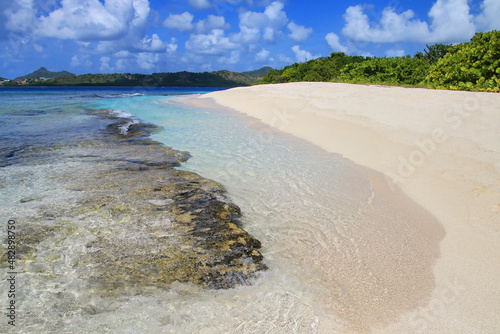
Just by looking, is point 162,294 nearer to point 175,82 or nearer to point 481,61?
point 481,61

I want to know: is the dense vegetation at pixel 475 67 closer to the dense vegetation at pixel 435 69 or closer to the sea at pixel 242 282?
the dense vegetation at pixel 435 69

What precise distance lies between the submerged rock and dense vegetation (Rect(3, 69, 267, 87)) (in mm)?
99660

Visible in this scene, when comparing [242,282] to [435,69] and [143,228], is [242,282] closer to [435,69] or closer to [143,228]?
[143,228]

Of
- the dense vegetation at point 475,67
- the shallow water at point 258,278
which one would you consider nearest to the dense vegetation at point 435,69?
the dense vegetation at point 475,67

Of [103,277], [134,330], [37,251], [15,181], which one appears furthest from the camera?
[15,181]

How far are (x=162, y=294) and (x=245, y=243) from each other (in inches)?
45.4

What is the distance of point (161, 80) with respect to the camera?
120062 millimetres

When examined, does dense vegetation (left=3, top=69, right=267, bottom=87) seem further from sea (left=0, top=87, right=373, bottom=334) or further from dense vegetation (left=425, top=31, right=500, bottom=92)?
sea (left=0, top=87, right=373, bottom=334)

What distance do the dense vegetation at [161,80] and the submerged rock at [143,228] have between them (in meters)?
99.7

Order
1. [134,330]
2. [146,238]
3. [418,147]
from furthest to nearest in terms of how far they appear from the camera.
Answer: [418,147] < [146,238] < [134,330]

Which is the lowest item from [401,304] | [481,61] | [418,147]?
[401,304]

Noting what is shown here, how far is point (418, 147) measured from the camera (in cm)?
675

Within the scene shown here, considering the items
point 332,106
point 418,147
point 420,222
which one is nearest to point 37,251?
point 420,222

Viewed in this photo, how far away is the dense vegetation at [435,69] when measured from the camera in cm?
1169
